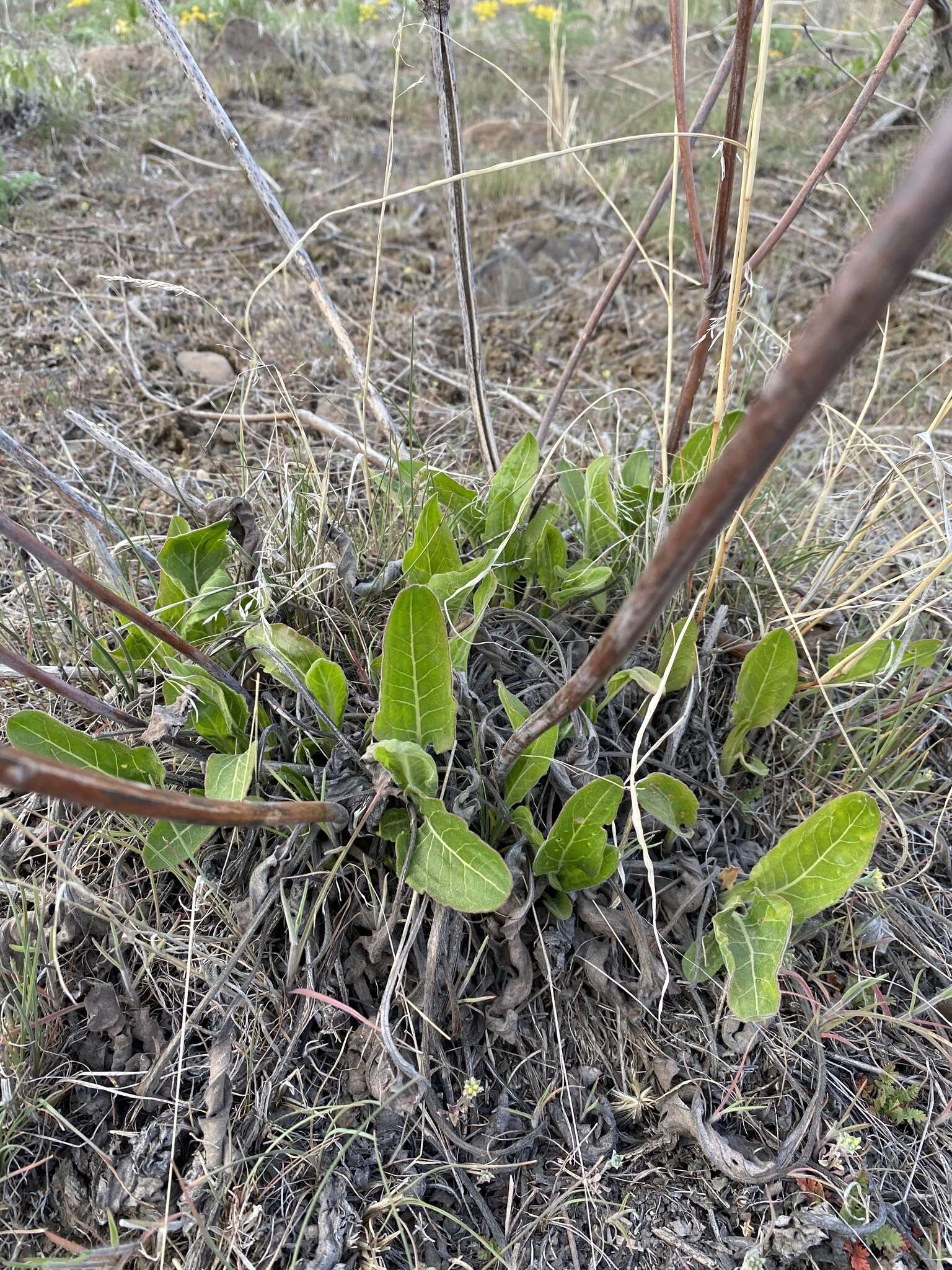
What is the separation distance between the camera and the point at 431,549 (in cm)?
137

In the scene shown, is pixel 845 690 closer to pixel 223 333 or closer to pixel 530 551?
pixel 530 551

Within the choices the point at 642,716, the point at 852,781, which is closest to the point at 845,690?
the point at 852,781

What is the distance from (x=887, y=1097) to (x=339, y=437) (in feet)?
5.32

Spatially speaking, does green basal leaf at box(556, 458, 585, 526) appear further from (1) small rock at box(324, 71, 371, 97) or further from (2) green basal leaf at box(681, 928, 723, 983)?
(1) small rock at box(324, 71, 371, 97)

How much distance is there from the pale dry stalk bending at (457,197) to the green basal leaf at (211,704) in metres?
0.71

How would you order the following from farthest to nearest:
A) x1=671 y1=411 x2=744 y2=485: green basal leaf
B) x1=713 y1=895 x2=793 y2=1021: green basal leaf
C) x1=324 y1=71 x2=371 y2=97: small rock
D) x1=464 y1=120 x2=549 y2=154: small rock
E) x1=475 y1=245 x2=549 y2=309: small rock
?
x1=324 y1=71 x2=371 y2=97: small rock → x1=464 y1=120 x2=549 y2=154: small rock → x1=475 y1=245 x2=549 y2=309: small rock → x1=671 y1=411 x2=744 y2=485: green basal leaf → x1=713 y1=895 x2=793 y2=1021: green basal leaf

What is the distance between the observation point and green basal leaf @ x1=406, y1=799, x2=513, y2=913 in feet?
3.46

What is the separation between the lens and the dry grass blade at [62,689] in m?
1.05

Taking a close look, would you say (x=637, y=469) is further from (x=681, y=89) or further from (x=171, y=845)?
(x=171, y=845)

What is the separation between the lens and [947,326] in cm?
290

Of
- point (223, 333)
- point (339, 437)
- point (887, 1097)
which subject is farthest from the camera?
point (223, 333)

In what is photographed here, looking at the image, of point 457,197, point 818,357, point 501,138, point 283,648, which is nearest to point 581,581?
point 283,648

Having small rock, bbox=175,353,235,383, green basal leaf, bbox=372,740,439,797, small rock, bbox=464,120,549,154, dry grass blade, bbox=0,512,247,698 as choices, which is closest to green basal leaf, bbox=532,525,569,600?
green basal leaf, bbox=372,740,439,797

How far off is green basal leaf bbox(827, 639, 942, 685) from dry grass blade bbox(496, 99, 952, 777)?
36.4 inches
